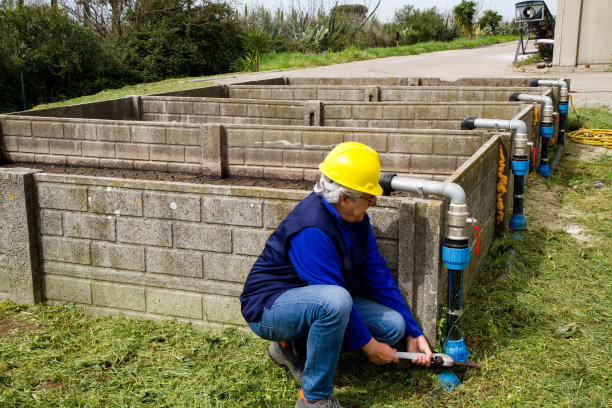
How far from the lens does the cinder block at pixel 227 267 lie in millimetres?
4557

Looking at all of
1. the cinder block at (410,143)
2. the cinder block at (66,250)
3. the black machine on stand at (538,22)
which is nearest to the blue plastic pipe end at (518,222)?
the cinder block at (410,143)

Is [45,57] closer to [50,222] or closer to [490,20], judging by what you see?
[50,222]

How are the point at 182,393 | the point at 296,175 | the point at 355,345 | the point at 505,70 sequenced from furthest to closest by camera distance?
the point at 505,70
the point at 296,175
the point at 182,393
the point at 355,345

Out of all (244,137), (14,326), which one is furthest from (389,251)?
(244,137)

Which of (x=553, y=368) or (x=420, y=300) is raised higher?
(x=420, y=300)

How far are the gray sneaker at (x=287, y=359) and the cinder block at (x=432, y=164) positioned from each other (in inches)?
172

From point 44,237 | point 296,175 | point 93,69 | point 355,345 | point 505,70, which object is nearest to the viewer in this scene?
point 355,345

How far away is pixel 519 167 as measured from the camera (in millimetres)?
6738

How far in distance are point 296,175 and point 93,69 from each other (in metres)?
17.2

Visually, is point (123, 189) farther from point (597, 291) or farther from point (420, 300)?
point (597, 291)

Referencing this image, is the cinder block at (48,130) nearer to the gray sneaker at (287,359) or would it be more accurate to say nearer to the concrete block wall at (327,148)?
the concrete block wall at (327,148)

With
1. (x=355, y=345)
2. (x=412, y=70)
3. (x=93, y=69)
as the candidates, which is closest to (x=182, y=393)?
(x=355, y=345)

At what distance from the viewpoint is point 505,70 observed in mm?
26812

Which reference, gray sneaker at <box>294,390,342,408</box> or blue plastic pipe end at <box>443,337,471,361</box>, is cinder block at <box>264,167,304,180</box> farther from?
gray sneaker at <box>294,390,342,408</box>
